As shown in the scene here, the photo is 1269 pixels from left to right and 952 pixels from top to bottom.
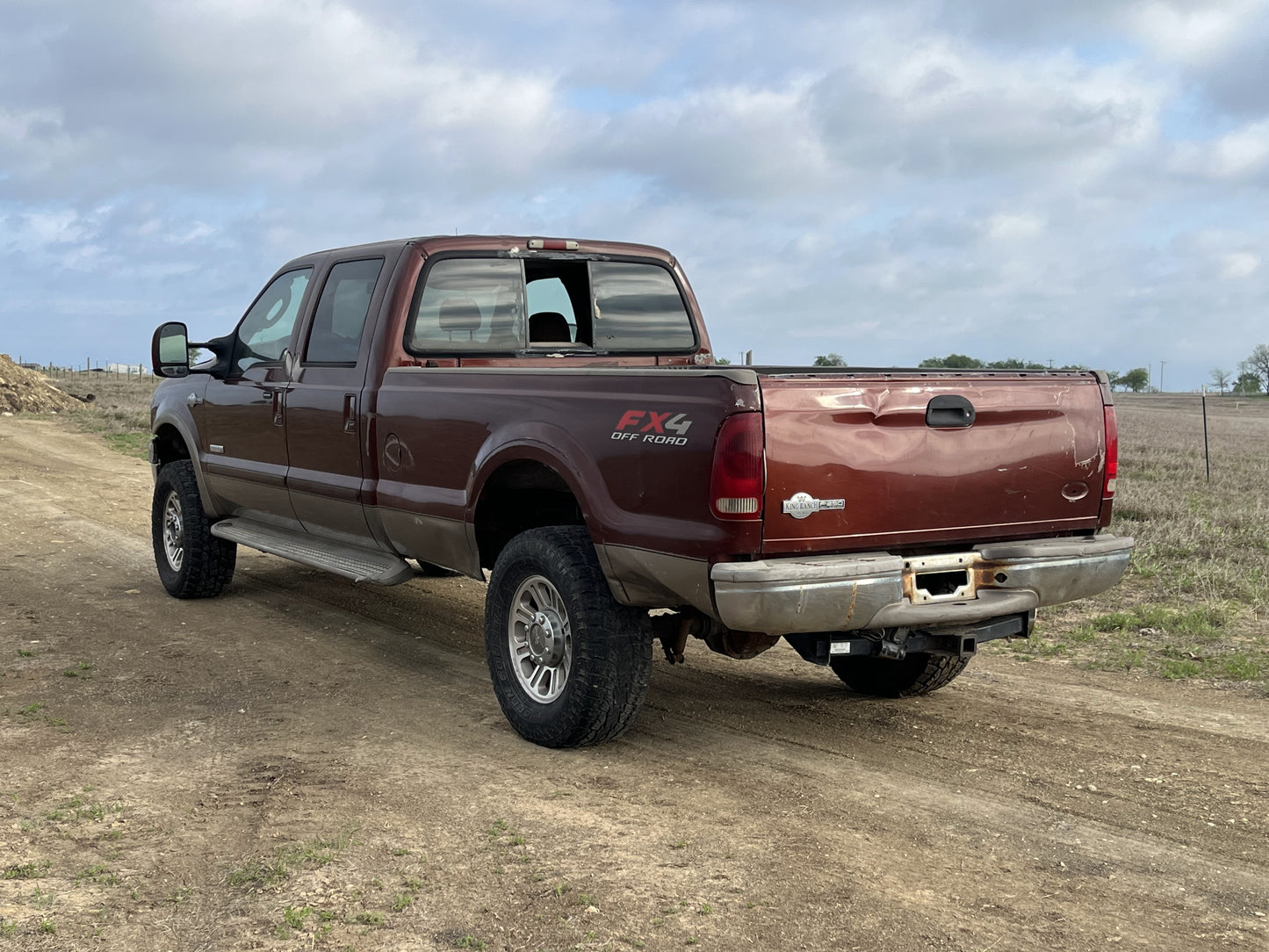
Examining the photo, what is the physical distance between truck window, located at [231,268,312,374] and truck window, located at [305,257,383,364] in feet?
1.11

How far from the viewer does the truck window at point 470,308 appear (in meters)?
6.25

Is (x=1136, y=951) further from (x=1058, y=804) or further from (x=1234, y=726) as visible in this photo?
(x=1234, y=726)

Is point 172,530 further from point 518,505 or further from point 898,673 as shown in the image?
point 898,673

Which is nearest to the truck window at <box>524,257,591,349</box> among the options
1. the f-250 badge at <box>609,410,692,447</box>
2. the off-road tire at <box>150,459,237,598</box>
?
the f-250 badge at <box>609,410,692,447</box>

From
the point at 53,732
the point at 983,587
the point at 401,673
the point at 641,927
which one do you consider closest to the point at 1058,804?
the point at 983,587

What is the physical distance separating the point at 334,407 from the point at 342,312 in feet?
1.94

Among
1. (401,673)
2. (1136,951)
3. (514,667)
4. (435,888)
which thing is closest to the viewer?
(1136,951)

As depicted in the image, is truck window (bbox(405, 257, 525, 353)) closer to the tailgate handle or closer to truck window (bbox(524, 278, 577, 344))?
truck window (bbox(524, 278, 577, 344))

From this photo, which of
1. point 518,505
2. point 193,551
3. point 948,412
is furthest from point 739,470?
point 193,551

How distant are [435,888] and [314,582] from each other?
5762mm

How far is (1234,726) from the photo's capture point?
5.64 meters

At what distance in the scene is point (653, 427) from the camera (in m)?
4.50

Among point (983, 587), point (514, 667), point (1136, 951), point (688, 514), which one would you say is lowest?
point (1136, 951)

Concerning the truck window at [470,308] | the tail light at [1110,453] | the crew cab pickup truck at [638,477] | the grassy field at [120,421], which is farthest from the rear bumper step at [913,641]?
the grassy field at [120,421]
